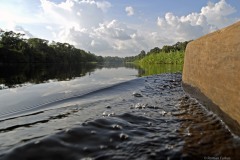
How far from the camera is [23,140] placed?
4.12m

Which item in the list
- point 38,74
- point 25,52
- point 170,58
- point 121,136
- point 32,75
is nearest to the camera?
point 121,136

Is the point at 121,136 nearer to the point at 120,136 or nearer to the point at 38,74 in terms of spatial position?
the point at 120,136

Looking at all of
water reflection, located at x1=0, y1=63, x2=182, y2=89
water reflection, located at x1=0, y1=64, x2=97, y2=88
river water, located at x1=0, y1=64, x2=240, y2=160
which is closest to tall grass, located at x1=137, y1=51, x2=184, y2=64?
water reflection, located at x1=0, y1=63, x2=182, y2=89

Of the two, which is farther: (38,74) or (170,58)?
(170,58)

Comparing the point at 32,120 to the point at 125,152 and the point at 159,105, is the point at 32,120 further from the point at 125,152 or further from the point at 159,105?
the point at 159,105

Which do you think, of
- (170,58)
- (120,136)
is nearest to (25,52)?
(170,58)

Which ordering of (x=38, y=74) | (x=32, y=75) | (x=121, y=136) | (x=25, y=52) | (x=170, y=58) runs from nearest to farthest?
(x=121, y=136) < (x=32, y=75) < (x=38, y=74) < (x=25, y=52) < (x=170, y=58)

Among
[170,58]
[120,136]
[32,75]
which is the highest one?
[170,58]

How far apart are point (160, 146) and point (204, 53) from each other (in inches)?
151

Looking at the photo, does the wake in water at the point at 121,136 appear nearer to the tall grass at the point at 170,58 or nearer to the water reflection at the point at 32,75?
the water reflection at the point at 32,75

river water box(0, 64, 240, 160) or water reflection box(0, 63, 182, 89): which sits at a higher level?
river water box(0, 64, 240, 160)

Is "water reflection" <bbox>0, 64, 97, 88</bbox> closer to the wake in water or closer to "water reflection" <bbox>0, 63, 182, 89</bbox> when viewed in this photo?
"water reflection" <bbox>0, 63, 182, 89</bbox>

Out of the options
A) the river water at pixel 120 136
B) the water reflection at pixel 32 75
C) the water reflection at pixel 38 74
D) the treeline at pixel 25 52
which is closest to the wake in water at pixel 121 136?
the river water at pixel 120 136

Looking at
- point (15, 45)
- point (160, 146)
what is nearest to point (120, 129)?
point (160, 146)
